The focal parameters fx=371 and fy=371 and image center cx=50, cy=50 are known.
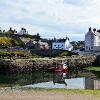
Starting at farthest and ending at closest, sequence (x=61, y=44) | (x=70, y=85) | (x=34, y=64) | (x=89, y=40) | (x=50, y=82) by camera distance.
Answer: (x=61, y=44) → (x=89, y=40) → (x=34, y=64) → (x=50, y=82) → (x=70, y=85)

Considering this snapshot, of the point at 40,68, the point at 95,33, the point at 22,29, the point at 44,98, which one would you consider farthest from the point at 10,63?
the point at 22,29

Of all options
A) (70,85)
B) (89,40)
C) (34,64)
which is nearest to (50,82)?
(70,85)

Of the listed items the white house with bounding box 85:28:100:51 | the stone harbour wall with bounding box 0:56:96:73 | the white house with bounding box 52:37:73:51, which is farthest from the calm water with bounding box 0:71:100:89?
the white house with bounding box 52:37:73:51

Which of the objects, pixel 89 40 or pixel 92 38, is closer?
pixel 92 38

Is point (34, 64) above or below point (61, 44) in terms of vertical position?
below

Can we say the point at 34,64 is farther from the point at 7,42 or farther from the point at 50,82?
the point at 7,42

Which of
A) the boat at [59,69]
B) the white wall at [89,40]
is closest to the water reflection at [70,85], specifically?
the boat at [59,69]

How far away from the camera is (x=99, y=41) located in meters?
115

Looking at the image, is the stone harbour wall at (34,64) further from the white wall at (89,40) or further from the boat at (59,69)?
the white wall at (89,40)

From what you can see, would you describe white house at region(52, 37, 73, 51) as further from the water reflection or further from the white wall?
the water reflection

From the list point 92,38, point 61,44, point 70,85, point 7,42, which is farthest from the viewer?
point 61,44

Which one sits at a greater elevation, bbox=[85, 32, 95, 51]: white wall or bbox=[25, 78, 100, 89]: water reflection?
bbox=[85, 32, 95, 51]: white wall

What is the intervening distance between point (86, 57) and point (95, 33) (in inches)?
1720

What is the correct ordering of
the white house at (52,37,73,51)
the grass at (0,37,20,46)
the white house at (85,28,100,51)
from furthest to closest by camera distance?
the white house at (52,37,73,51) → the white house at (85,28,100,51) → the grass at (0,37,20,46)
